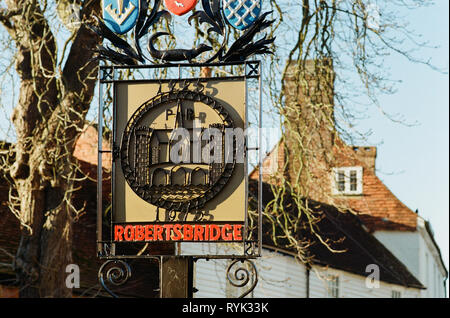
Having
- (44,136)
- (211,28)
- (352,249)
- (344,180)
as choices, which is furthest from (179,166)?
(352,249)

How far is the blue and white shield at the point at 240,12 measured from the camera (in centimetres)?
739

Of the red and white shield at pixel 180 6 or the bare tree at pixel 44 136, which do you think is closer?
the red and white shield at pixel 180 6

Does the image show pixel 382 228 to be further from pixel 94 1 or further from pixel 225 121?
pixel 225 121

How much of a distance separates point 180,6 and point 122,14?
53cm

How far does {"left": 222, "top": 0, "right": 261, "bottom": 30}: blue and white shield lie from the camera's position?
7.39 metres

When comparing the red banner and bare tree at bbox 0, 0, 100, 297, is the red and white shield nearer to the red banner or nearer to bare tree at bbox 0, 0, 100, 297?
the red banner

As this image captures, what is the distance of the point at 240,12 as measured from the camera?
7391 millimetres

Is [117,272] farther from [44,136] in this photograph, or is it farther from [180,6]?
[44,136]

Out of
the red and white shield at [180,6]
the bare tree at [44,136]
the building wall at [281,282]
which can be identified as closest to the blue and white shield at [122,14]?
the red and white shield at [180,6]

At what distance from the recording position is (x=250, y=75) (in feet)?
24.1

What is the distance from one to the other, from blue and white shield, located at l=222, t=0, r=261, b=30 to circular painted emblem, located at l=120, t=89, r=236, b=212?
0.72 m

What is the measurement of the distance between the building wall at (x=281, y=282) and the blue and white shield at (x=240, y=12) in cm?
940

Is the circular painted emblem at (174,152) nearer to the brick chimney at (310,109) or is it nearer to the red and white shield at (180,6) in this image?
the red and white shield at (180,6)
